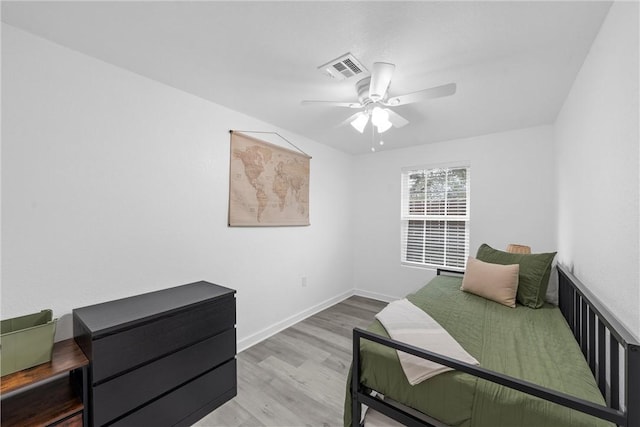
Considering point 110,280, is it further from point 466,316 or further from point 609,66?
point 609,66

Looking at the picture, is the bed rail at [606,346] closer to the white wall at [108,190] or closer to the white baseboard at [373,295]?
the white baseboard at [373,295]

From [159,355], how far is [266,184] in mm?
1798

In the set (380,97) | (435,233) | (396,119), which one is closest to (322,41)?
(380,97)

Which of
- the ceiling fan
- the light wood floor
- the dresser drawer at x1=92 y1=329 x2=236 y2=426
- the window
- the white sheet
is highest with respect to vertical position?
the ceiling fan

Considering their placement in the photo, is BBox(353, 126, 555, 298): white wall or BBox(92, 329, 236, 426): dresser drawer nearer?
BBox(92, 329, 236, 426): dresser drawer

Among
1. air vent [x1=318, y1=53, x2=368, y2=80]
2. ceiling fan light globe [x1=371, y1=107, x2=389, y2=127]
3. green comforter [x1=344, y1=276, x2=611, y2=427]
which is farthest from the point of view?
ceiling fan light globe [x1=371, y1=107, x2=389, y2=127]

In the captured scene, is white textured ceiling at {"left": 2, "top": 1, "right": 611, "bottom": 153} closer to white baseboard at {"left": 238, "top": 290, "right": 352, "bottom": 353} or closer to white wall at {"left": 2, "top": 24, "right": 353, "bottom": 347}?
white wall at {"left": 2, "top": 24, "right": 353, "bottom": 347}

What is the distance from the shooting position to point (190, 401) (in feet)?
5.74

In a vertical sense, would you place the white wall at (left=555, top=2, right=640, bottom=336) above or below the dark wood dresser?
above

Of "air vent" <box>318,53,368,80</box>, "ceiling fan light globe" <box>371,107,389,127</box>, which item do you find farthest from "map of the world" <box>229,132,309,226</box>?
"ceiling fan light globe" <box>371,107,389,127</box>

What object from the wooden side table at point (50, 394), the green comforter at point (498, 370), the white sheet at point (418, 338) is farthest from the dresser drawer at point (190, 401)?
the white sheet at point (418, 338)

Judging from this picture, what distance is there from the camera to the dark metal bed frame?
34.5 inches

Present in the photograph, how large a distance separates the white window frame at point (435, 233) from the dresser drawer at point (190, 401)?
2831 mm

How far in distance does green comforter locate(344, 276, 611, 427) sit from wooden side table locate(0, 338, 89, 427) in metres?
1.40
